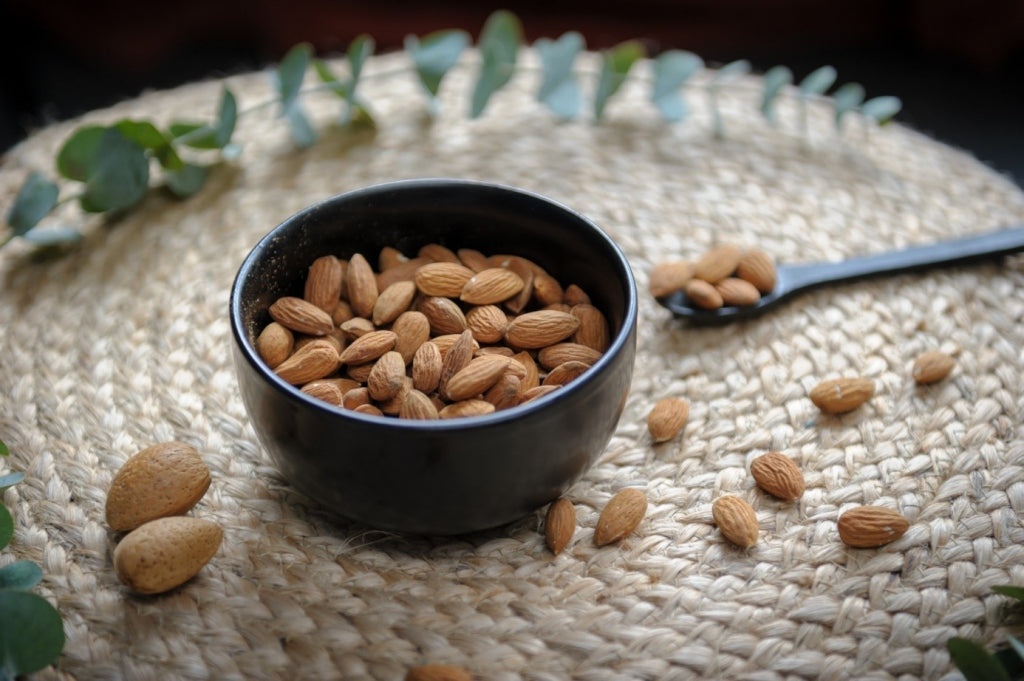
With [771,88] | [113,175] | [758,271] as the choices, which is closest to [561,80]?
[771,88]

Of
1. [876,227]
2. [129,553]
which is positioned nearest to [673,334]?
[876,227]

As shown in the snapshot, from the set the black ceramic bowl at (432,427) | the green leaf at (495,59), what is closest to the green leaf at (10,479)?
the black ceramic bowl at (432,427)

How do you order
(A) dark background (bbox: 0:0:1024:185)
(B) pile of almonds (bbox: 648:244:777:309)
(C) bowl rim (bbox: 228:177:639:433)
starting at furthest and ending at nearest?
1. (A) dark background (bbox: 0:0:1024:185)
2. (B) pile of almonds (bbox: 648:244:777:309)
3. (C) bowl rim (bbox: 228:177:639:433)

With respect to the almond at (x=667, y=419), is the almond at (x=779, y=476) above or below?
below

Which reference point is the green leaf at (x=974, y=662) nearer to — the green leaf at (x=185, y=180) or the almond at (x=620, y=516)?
the almond at (x=620, y=516)

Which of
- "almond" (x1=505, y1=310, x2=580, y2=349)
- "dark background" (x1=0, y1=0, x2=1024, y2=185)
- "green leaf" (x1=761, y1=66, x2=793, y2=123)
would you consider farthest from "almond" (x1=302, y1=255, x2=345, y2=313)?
"dark background" (x1=0, y1=0, x2=1024, y2=185)

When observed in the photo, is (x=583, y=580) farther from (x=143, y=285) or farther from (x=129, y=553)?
(x=143, y=285)

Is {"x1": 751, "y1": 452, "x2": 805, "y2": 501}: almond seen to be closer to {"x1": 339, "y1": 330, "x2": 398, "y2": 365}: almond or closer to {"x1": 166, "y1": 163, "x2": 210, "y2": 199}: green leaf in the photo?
{"x1": 339, "y1": 330, "x2": 398, "y2": 365}: almond
